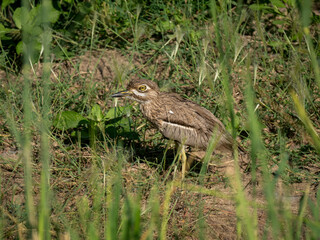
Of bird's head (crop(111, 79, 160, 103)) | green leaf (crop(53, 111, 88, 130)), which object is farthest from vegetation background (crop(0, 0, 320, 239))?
bird's head (crop(111, 79, 160, 103))

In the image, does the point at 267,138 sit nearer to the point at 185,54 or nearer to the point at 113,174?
the point at 185,54

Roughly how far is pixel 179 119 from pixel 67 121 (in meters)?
1.00

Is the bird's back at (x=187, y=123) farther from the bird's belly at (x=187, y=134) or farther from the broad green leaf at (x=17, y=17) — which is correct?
the broad green leaf at (x=17, y=17)

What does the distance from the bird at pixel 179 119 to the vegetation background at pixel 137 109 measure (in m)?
0.16

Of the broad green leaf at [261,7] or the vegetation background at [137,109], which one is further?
the broad green leaf at [261,7]

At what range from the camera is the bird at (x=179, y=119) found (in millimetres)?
4195

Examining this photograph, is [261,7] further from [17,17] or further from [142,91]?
[17,17]

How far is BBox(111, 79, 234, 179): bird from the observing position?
13.8 feet

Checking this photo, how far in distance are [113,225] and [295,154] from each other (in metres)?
2.67

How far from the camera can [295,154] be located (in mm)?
4453

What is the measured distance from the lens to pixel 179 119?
424cm

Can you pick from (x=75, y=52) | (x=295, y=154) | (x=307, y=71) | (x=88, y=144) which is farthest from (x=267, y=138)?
(x=75, y=52)

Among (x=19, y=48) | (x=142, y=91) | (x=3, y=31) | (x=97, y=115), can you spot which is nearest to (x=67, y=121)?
(x=97, y=115)

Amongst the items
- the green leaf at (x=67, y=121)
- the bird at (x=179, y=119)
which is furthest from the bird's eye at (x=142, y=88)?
the green leaf at (x=67, y=121)
